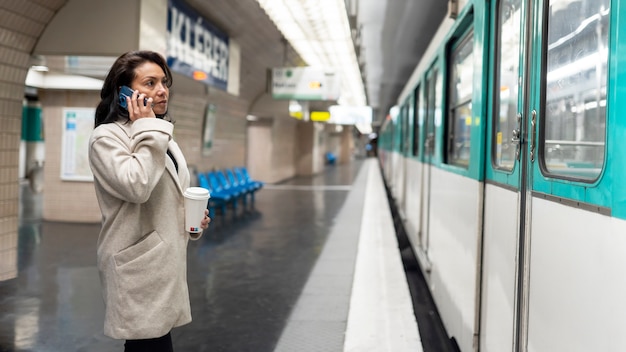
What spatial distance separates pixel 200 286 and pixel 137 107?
3.50 meters

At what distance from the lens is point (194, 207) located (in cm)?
186

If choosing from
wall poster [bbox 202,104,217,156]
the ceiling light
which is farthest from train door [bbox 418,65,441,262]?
wall poster [bbox 202,104,217,156]

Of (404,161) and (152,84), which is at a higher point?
(152,84)

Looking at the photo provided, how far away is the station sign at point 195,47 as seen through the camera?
6.21 m

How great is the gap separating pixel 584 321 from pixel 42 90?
8854 mm

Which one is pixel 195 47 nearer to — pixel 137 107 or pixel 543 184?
pixel 137 107

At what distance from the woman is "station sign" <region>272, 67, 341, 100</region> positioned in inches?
384

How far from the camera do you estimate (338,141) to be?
44.5 meters

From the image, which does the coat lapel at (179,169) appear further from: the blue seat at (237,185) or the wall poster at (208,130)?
the wall poster at (208,130)

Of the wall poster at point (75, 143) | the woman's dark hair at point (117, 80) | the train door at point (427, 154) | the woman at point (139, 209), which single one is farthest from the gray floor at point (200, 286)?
the woman's dark hair at point (117, 80)

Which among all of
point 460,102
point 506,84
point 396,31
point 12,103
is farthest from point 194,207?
point 396,31

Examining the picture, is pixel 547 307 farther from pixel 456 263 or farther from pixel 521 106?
pixel 456 263

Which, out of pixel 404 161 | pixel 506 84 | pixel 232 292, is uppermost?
pixel 506 84

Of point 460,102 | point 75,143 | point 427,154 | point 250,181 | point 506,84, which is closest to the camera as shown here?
point 506,84
